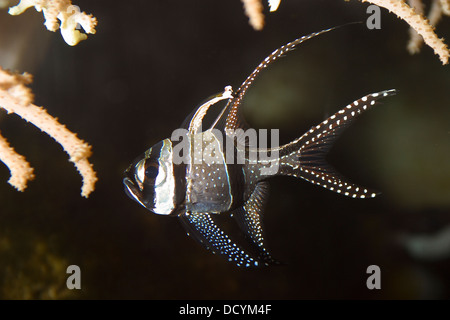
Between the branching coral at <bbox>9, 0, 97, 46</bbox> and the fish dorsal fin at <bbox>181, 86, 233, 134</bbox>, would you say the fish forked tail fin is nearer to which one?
the fish dorsal fin at <bbox>181, 86, 233, 134</bbox>

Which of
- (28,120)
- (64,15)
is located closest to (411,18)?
(64,15)

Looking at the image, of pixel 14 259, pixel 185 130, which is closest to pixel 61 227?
pixel 14 259

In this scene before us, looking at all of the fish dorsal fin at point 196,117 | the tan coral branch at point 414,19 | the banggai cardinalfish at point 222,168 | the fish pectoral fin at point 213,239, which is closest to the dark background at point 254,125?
the fish pectoral fin at point 213,239

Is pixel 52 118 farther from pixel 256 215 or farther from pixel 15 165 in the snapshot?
pixel 256 215

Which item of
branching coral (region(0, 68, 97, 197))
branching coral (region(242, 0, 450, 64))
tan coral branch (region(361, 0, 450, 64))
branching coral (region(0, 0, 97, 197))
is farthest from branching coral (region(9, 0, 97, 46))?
tan coral branch (region(361, 0, 450, 64))
